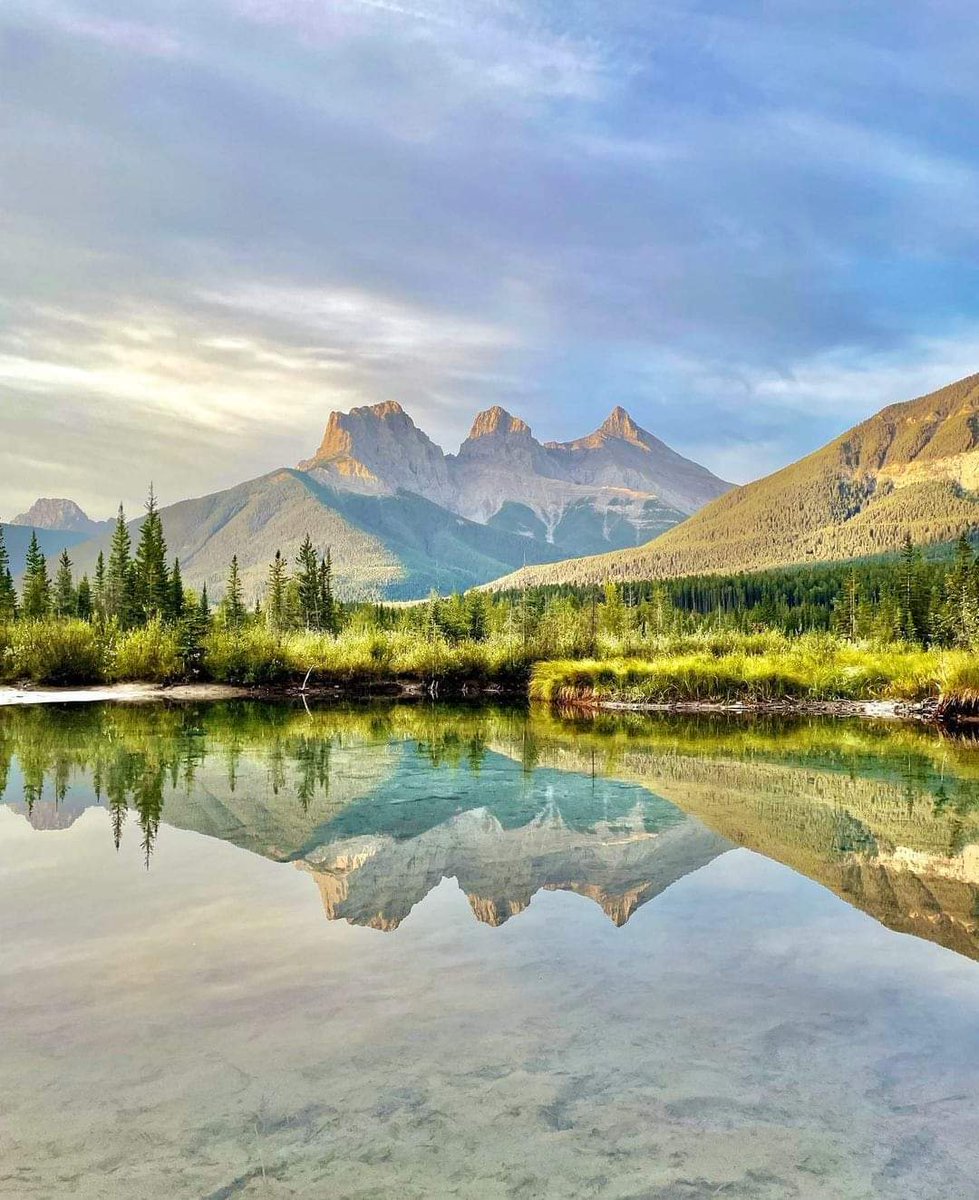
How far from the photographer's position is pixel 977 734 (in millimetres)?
29844

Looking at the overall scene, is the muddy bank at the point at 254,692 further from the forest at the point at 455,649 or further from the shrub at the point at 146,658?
the shrub at the point at 146,658

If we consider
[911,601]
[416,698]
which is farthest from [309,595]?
[911,601]

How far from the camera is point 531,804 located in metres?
17.5

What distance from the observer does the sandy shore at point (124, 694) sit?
42625 mm

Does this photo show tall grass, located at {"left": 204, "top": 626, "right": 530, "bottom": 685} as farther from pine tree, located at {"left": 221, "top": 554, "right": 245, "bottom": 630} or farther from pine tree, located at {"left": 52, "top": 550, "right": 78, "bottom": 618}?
pine tree, located at {"left": 52, "top": 550, "right": 78, "bottom": 618}

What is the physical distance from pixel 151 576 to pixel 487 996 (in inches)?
2886

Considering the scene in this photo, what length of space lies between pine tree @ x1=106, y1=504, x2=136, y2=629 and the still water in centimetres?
5960

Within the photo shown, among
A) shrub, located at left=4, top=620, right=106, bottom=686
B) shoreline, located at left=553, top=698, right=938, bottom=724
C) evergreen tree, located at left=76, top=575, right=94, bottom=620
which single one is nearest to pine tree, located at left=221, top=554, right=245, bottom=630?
evergreen tree, located at left=76, top=575, right=94, bottom=620

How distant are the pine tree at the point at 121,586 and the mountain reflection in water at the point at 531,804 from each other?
144 feet

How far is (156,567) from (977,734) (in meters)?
65.2

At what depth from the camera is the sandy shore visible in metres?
42.6

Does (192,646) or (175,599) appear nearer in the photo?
(192,646)

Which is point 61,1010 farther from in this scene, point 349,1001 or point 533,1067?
point 533,1067

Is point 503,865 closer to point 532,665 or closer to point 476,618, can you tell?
point 532,665
